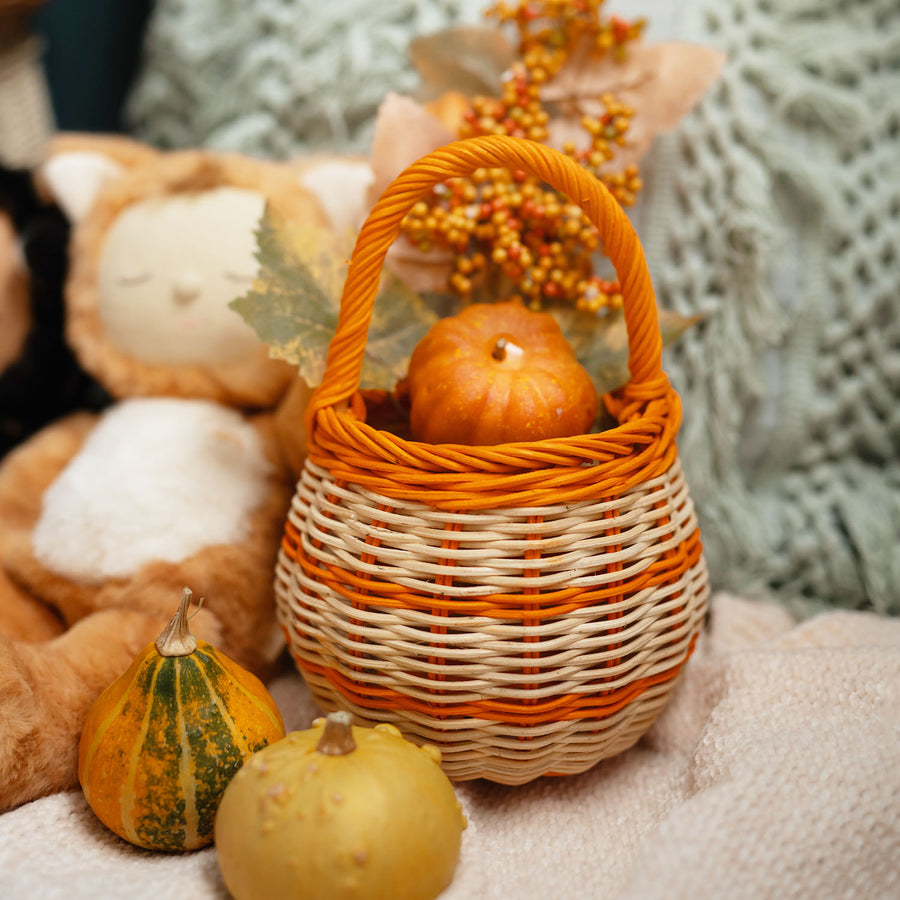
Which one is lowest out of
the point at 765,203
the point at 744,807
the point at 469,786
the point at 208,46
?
the point at 469,786

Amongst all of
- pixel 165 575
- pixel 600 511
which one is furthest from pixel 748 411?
pixel 165 575

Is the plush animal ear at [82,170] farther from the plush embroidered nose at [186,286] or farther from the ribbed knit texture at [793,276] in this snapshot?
the ribbed knit texture at [793,276]

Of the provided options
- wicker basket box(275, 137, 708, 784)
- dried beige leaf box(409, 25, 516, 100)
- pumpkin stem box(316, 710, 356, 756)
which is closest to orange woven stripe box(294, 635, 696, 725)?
wicker basket box(275, 137, 708, 784)

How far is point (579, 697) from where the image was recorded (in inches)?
24.4

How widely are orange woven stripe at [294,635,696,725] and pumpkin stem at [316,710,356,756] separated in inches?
4.0

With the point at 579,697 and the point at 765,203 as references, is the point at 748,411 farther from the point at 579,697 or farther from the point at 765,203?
the point at 579,697

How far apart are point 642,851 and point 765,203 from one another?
68cm

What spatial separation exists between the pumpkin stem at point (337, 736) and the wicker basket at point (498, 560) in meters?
0.09

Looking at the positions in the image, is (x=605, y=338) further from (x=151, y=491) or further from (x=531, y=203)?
(x=151, y=491)

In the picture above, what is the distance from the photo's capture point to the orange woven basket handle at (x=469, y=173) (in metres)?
0.60

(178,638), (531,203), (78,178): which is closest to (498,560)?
(178,638)

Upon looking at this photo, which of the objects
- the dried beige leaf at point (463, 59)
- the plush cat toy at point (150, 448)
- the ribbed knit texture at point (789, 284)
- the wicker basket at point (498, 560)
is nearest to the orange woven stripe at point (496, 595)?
the wicker basket at point (498, 560)

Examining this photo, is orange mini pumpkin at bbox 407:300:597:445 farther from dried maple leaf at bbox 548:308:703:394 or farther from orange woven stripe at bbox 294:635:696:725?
orange woven stripe at bbox 294:635:696:725

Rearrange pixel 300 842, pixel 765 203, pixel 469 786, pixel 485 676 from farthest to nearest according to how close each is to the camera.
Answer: pixel 765 203, pixel 469 786, pixel 485 676, pixel 300 842
